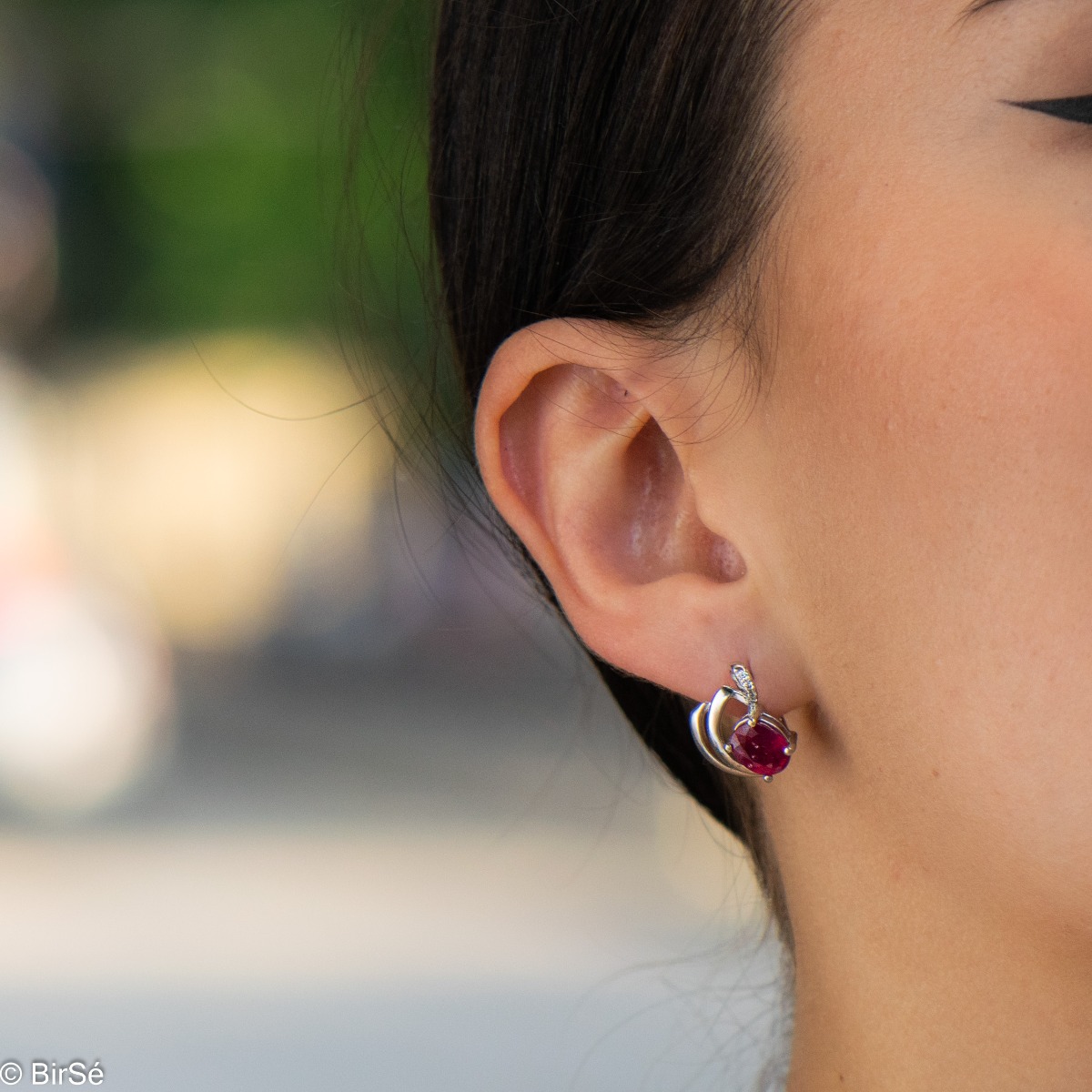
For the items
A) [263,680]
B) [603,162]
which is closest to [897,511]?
[603,162]

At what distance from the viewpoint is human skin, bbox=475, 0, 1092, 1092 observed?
119cm

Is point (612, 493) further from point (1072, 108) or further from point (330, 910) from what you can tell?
point (330, 910)

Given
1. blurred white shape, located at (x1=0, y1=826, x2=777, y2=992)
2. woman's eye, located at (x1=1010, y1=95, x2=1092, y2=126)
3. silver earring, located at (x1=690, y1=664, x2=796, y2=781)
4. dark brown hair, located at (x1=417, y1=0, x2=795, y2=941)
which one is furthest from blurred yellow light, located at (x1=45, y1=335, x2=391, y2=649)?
woman's eye, located at (x1=1010, y1=95, x2=1092, y2=126)

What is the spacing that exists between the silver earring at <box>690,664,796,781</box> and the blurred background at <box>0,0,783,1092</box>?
0.72 meters

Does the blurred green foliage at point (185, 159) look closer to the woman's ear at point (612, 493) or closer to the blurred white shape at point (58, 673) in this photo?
the blurred white shape at point (58, 673)

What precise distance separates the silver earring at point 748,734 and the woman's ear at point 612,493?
28mm

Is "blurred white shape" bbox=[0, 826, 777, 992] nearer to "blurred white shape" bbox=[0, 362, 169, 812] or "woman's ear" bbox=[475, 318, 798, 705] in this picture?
"blurred white shape" bbox=[0, 362, 169, 812]

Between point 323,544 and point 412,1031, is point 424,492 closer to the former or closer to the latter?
point 412,1031

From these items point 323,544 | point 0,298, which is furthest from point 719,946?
point 0,298

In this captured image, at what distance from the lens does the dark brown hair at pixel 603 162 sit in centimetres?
141

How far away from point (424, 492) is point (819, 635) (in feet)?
2.79

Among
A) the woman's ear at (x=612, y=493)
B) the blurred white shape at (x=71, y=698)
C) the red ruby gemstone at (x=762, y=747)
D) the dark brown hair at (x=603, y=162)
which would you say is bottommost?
the blurred white shape at (x=71, y=698)

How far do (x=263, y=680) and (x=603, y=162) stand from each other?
9898 mm

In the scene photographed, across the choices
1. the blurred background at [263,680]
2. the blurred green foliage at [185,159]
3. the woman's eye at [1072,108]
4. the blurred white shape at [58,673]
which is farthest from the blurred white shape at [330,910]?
the blurred green foliage at [185,159]
